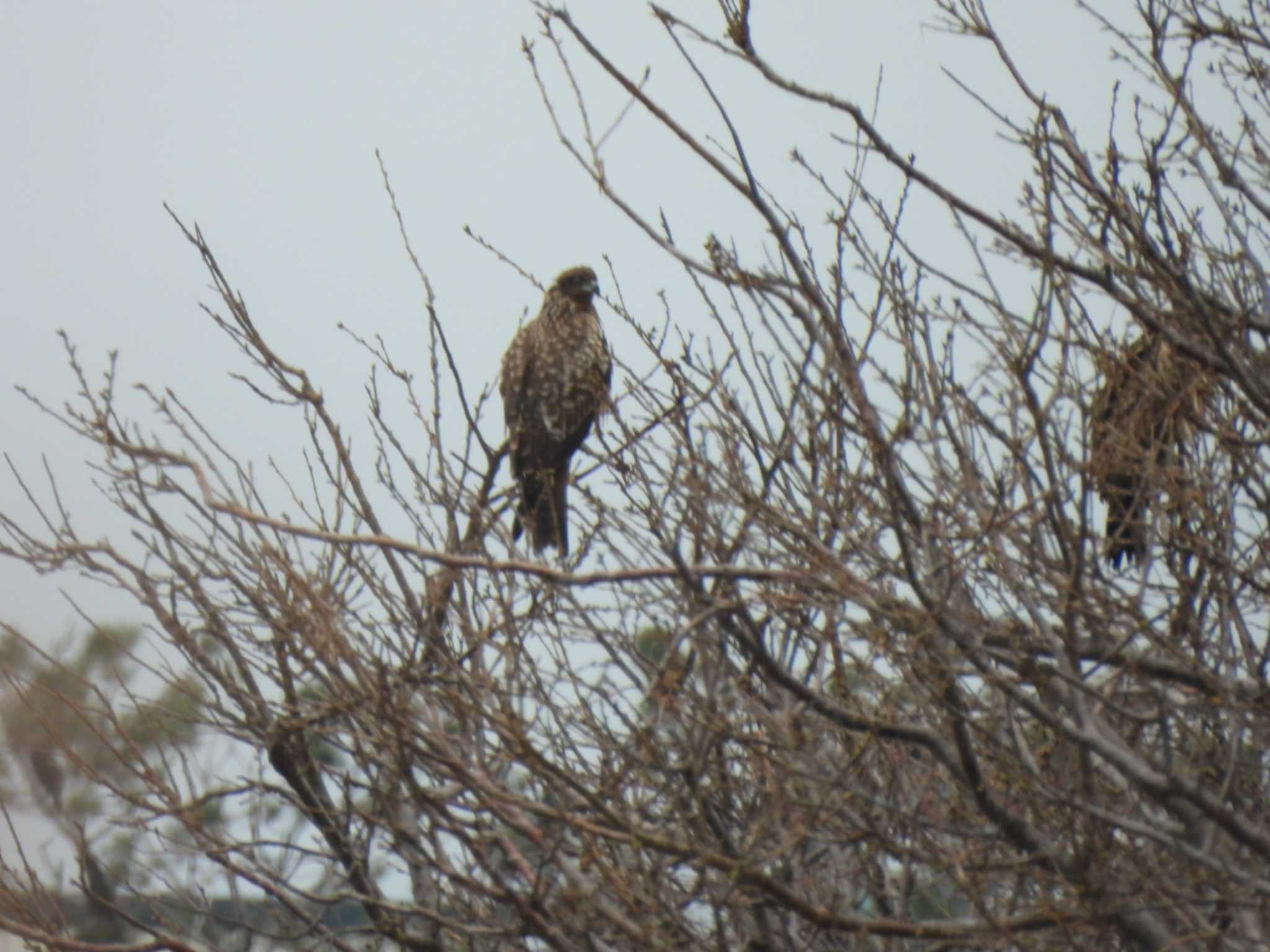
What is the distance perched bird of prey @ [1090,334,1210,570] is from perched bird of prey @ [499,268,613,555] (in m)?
3.60

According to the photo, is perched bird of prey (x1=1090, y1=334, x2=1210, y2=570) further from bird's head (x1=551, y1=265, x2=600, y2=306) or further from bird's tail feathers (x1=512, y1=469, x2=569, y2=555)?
bird's head (x1=551, y1=265, x2=600, y2=306)

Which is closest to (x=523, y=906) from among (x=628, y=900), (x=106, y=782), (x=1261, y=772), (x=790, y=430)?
(x=628, y=900)

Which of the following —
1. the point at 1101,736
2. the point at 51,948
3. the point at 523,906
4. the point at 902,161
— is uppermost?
the point at 902,161

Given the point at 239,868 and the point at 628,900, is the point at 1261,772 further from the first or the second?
A: the point at 239,868

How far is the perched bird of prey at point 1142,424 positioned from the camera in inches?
129

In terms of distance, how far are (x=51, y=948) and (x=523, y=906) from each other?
1.45 metres

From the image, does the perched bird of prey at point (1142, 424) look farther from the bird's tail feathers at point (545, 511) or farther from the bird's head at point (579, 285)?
the bird's head at point (579, 285)

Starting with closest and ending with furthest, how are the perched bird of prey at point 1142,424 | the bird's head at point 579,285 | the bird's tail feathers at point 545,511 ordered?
1. the perched bird of prey at point 1142,424
2. the bird's tail feathers at point 545,511
3. the bird's head at point 579,285

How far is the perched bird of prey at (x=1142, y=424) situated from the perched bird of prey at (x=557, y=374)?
3596mm

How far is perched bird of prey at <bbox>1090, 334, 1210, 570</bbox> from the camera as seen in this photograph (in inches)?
129

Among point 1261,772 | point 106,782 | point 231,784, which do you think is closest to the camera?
point 1261,772

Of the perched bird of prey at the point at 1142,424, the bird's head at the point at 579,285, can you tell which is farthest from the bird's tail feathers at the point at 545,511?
the perched bird of prey at the point at 1142,424

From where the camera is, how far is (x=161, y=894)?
444cm

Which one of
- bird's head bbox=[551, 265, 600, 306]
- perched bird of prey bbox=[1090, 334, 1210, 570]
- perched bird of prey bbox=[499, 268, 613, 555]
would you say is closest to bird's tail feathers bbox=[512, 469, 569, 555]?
perched bird of prey bbox=[499, 268, 613, 555]
